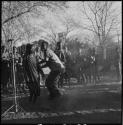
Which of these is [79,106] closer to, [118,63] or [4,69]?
[118,63]

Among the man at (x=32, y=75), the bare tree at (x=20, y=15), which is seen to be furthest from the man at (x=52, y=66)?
the bare tree at (x=20, y=15)

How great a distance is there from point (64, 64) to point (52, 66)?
154mm

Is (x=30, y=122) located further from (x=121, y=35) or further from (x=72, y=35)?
(x=121, y=35)

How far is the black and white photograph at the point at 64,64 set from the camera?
9.07 ft

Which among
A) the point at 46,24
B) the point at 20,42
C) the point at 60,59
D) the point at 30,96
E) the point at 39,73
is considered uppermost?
the point at 46,24

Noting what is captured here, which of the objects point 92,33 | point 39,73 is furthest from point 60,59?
point 92,33

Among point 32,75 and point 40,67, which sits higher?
point 40,67

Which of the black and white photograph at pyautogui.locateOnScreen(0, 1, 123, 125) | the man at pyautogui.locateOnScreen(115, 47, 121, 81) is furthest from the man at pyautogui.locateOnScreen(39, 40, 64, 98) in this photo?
the man at pyautogui.locateOnScreen(115, 47, 121, 81)

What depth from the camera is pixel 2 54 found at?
2924 mm

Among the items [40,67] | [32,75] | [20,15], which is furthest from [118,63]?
[20,15]

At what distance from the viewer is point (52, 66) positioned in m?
2.83

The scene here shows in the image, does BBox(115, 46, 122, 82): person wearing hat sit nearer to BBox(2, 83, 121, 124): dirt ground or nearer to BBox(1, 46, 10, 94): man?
BBox(2, 83, 121, 124): dirt ground

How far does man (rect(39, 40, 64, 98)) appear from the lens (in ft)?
9.17

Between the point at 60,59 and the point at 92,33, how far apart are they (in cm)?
51
